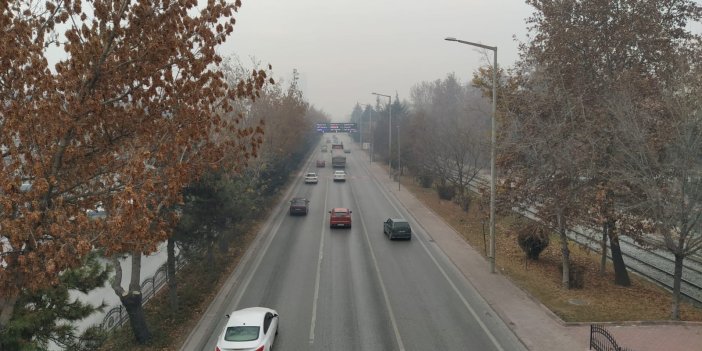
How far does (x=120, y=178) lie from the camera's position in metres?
7.38

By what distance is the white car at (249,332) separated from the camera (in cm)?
1302

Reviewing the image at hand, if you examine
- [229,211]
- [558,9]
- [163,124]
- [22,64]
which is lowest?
[229,211]

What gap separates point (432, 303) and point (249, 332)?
285 inches

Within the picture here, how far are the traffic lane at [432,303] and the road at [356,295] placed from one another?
0.03 metres

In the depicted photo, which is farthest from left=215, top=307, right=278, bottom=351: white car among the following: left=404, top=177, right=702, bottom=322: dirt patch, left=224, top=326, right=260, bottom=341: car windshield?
left=404, top=177, right=702, bottom=322: dirt patch

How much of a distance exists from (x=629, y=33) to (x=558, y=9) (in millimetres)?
3103

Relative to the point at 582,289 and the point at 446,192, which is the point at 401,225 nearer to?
the point at 582,289

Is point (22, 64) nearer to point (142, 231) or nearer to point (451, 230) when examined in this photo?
point (142, 231)

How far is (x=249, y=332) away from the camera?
13469 millimetres

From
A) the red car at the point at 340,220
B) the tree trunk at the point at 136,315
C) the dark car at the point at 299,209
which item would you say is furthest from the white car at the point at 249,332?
the dark car at the point at 299,209

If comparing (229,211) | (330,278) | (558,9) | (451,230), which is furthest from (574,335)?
(451,230)

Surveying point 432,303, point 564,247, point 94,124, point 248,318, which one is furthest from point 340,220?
point 94,124

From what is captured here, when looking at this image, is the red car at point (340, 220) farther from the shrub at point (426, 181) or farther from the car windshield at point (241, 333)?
the shrub at point (426, 181)

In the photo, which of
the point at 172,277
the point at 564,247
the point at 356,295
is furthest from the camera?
the point at 564,247
